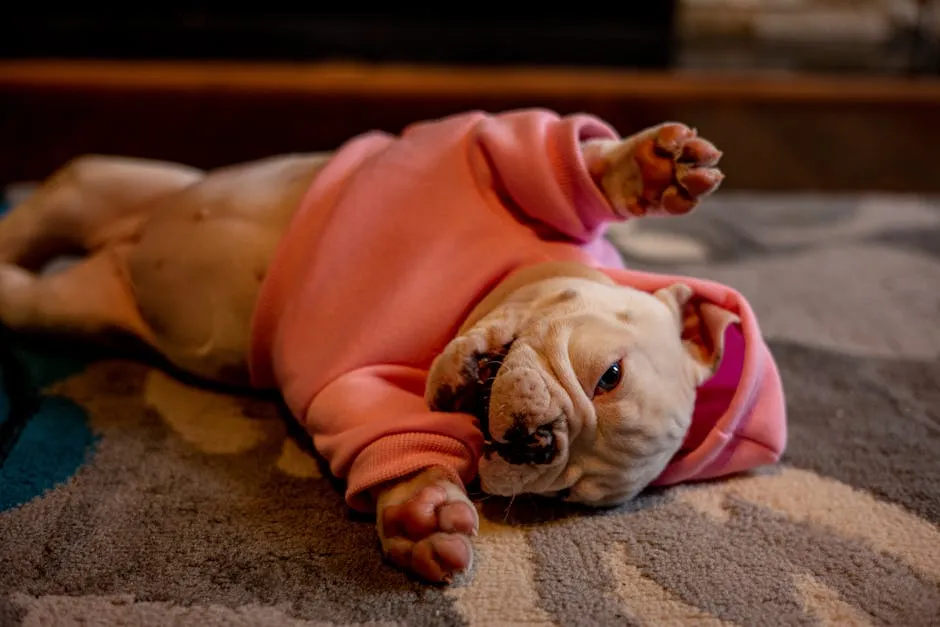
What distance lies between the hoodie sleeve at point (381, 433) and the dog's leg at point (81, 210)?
0.44 metres

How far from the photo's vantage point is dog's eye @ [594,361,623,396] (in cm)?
75

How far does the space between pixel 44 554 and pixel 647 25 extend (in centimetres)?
221

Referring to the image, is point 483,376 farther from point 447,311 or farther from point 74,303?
point 74,303

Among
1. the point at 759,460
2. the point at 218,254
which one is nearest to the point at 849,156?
the point at 759,460

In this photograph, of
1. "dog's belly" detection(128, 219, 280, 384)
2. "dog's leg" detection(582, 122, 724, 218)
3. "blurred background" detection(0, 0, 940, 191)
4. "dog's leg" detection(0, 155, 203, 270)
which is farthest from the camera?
"blurred background" detection(0, 0, 940, 191)

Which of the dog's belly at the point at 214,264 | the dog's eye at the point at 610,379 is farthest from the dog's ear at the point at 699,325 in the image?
the dog's belly at the point at 214,264

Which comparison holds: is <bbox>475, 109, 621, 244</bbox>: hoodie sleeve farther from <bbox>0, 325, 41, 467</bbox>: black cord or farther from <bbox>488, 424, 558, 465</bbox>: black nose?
<bbox>0, 325, 41, 467</bbox>: black cord

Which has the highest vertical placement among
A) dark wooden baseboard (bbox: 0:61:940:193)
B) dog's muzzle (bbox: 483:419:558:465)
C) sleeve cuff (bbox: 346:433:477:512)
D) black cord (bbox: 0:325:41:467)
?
dog's muzzle (bbox: 483:419:558:465)

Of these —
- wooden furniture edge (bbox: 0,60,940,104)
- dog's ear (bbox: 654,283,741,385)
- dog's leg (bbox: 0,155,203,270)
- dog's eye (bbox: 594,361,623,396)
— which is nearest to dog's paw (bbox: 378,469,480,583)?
dog's eye (bbox: 594,361,623,396)

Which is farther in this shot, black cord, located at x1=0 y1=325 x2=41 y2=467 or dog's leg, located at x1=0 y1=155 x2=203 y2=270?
dog's leg, located at x1=0 y1=155 x2=203 y2=270

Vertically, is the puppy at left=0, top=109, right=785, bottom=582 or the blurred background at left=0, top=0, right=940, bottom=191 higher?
the puppy at left=0, top=109, right=785, bottom=582

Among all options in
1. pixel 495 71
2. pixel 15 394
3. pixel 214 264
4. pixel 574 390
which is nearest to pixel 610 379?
pixel 574 390

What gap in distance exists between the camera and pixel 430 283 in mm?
871

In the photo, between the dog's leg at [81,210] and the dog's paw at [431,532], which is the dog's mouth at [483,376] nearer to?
the dog's paw at [431,532]
